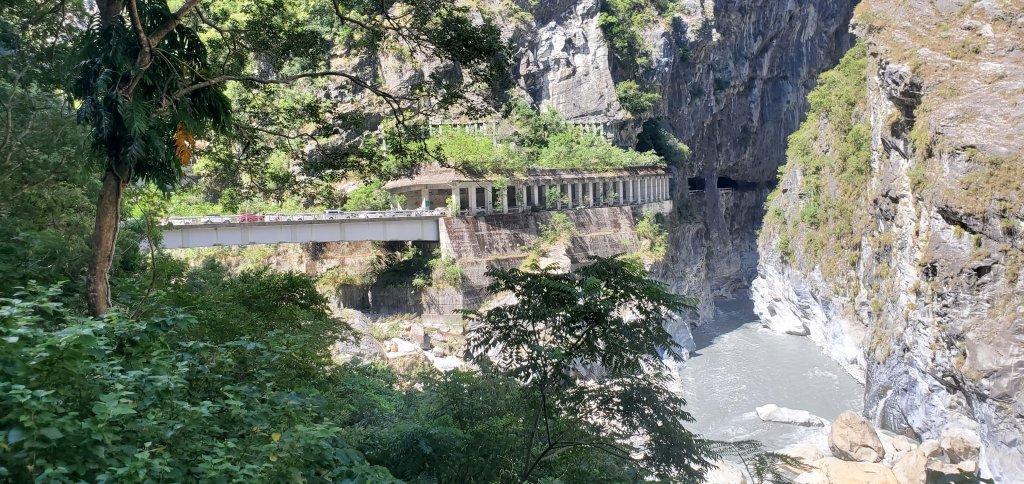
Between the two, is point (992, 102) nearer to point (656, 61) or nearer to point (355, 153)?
point (355, 153)

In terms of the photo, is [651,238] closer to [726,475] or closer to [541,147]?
[541,147]

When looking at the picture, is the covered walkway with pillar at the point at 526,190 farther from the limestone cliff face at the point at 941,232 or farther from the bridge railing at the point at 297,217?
the limestone cliff face at the point at 941,232

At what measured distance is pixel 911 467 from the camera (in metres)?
21.5

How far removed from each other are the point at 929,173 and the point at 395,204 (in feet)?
68.7

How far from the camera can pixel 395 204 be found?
113 ft

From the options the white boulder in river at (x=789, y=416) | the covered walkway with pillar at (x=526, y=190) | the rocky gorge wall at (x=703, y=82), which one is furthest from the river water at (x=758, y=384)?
the covered walkway with pillar at (x=526, y=190)

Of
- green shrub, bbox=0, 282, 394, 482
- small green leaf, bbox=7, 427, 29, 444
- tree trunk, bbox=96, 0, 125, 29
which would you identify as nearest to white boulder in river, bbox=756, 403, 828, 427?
green shrub, bbox=0, 282, 394, 482

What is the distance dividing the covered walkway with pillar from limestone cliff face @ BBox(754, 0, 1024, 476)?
1162cm

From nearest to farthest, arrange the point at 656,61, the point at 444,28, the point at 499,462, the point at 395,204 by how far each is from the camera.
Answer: the point at 499,462 < the point at 444,28 < the point at 395,204 < the point at 656,61

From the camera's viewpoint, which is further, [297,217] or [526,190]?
[526,190]

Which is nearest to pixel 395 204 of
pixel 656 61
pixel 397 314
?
pixel 397 314

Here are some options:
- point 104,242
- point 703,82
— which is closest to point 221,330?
point 104,242

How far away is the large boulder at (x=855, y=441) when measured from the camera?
922 inches

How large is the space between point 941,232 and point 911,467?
6.57m
